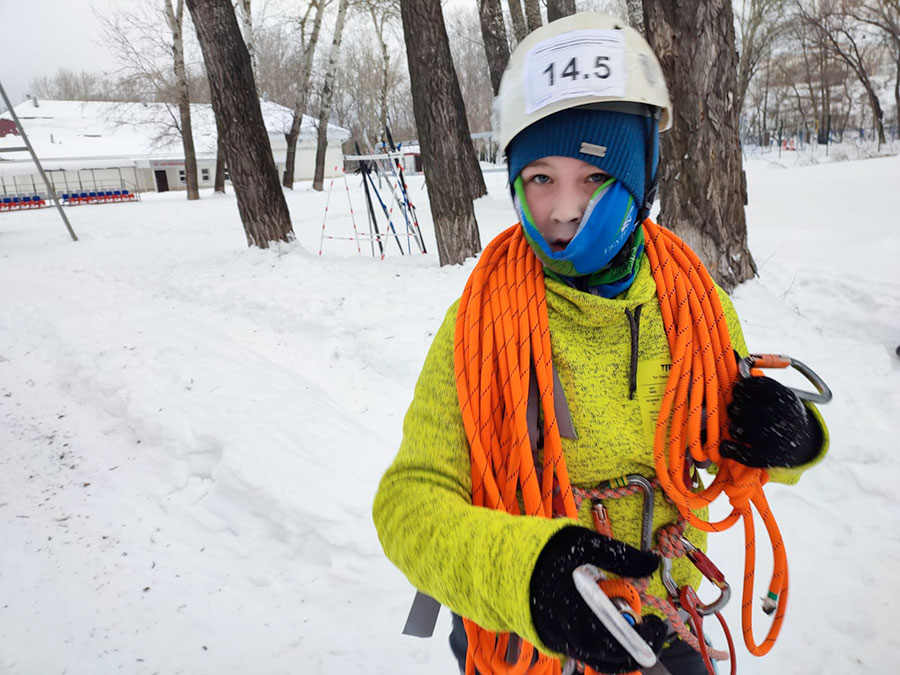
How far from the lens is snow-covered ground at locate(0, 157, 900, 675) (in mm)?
2236

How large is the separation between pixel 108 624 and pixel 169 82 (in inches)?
1007

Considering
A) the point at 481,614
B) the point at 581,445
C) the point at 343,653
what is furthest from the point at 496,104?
the point at 343,653

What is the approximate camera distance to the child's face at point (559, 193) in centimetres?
116

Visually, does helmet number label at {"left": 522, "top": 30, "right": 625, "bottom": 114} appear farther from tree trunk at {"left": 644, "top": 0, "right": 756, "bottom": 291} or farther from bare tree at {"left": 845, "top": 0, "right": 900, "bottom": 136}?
bare tree at {"left": 845, "top": 0, "right": 900, "bottom": 136}

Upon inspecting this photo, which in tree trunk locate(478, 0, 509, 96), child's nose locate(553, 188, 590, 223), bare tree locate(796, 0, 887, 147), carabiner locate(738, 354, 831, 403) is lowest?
carabiner locate(738, 354, 831, 403)

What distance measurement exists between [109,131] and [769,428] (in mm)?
48265

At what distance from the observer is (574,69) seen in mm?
1148

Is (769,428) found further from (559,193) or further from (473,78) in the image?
(473,78)

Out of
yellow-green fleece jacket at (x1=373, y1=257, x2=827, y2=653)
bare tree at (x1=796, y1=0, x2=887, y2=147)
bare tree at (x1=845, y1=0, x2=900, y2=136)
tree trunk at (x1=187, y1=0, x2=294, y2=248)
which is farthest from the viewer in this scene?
bare tree at (x1=796, y1=0, x2=887, y2=147)

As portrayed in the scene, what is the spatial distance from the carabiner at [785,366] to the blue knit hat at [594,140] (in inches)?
18.5

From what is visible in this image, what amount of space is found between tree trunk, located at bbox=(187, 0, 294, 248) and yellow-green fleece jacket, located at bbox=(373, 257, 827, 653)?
6.54 m

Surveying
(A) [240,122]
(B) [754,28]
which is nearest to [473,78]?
(B) [754,28]

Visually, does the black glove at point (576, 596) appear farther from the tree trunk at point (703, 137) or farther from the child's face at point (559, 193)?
the tree trunk at point (703, 137)

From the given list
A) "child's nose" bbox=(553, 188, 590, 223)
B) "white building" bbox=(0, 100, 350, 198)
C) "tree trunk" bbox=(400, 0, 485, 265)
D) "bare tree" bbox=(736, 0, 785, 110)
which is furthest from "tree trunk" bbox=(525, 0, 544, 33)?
"white building" bbox=(0, 100, 350, 198)
